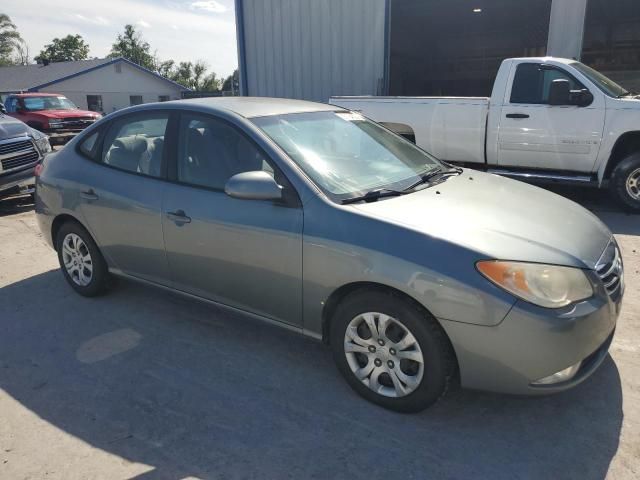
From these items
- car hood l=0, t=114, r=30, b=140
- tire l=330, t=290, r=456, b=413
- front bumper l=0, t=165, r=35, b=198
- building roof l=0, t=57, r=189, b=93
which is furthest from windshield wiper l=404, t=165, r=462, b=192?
building roof l=0, t=57, r=189, b=93

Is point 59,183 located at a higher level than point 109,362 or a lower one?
higher

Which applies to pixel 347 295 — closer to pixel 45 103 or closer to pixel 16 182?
pixel 16 182

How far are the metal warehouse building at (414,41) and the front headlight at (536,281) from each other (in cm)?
1001

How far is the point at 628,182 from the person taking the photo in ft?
22.1

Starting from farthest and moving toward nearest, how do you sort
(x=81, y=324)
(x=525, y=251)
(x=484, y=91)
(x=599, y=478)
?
(x=484, y=91) < (x=81, y=324) < (x=525, y=251) < (x=599, y=478)

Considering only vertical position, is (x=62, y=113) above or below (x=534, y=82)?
below

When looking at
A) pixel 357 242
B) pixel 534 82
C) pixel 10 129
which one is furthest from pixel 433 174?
pixel 10 129

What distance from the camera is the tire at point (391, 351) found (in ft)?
8.41

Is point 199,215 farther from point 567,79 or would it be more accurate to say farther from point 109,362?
point 567,79

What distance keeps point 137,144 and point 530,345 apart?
3.09 m

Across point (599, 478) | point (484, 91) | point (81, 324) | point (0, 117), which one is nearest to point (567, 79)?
point (599, 478)

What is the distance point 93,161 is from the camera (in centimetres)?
413

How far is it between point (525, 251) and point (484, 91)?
69.0 ft

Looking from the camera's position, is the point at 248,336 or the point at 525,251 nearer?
the point at 525,251
